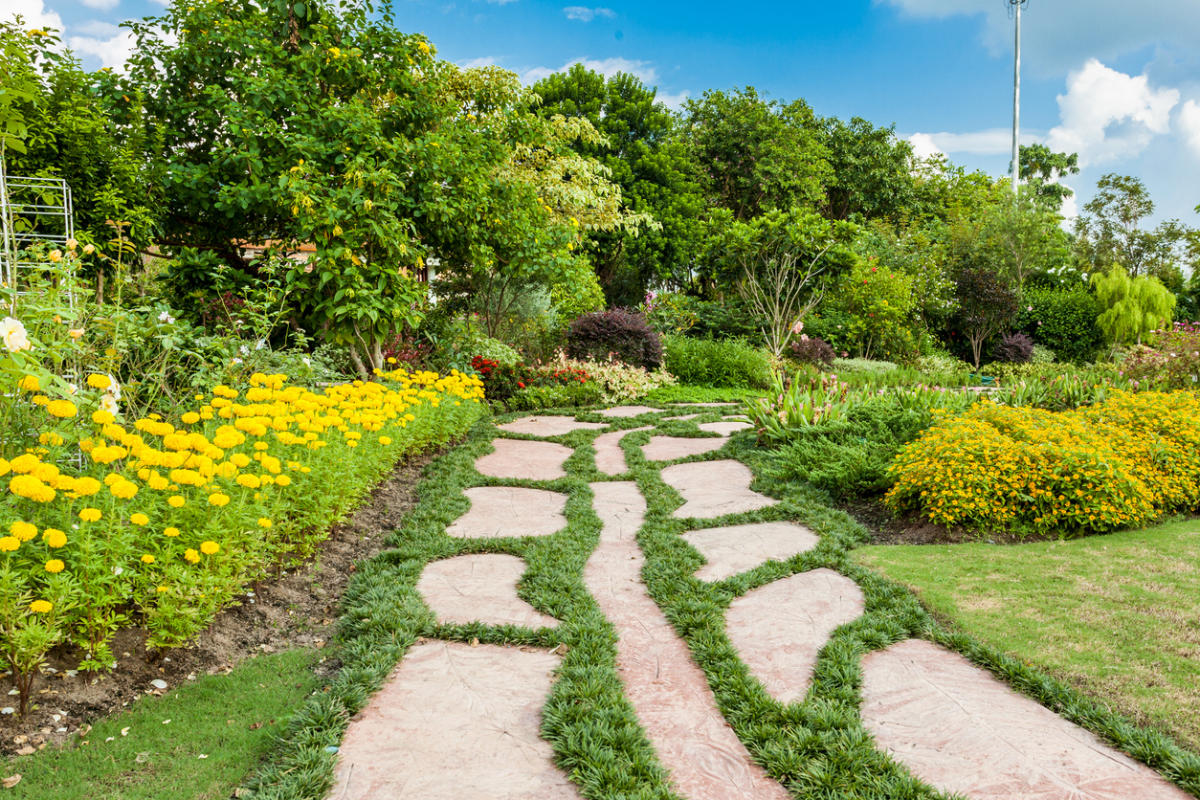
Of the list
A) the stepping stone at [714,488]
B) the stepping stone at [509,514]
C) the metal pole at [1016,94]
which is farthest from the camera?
the metal pole at [1016,94]

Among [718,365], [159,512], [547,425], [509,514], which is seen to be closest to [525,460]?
[509,514]

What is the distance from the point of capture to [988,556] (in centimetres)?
351

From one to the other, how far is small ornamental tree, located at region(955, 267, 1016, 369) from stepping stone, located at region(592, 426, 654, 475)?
10.8m

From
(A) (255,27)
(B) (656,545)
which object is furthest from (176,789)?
(A) (255,27)

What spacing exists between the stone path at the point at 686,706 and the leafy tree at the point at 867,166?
2095cm

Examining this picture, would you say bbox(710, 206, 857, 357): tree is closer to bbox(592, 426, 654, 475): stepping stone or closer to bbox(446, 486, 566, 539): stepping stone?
bbox(592, 426, 654, 475): stepping stone

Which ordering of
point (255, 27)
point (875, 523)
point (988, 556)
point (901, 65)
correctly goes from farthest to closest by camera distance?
point (901, 65) < point (255, 27) < point (875, 523) < point (988, 556)

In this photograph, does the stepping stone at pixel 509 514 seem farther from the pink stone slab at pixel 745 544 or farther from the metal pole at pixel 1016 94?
the metal pole at pixel 1016 94

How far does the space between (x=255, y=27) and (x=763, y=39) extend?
13.1 m

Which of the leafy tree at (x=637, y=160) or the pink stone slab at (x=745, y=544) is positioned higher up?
the leafy tree at (x=637, y=160)

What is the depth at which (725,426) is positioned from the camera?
279 inches

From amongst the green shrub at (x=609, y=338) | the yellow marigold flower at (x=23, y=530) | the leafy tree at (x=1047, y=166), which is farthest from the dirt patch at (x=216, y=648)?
the leafy tree at (x=1047, y=166)

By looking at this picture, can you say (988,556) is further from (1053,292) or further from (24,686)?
(1053,292)

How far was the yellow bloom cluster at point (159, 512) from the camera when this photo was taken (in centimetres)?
203
